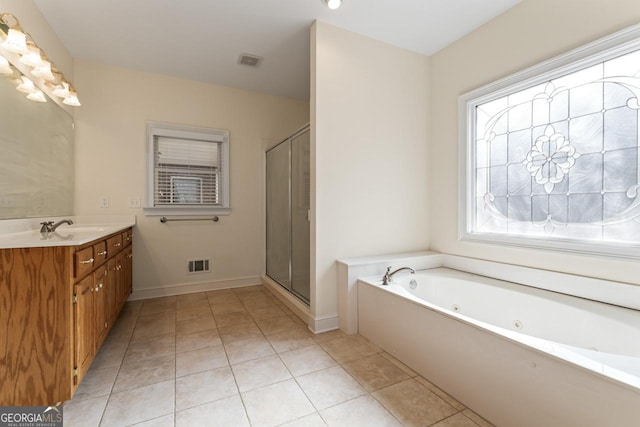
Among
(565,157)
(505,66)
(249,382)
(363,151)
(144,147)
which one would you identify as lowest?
(249,382)

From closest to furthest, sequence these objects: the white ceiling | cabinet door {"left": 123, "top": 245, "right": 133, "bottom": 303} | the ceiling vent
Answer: the white ceiling, cabinet door {"left": 123, "top": 245, "right": 133, "bottom": 303}, the ceiling vent

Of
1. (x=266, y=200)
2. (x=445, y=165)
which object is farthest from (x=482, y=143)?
(x=266, y=200)

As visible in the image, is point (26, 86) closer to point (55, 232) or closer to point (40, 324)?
point (55, 232)

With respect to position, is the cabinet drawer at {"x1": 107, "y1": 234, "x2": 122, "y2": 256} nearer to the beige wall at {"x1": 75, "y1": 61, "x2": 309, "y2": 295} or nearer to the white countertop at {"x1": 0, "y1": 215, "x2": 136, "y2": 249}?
the white countertop at {"x1": 0, "y1": 215, "x2": 136, "y2": 249}

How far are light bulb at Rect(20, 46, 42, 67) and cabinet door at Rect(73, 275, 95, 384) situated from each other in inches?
58.4

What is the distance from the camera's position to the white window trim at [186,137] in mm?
2992

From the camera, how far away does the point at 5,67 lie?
162 centimetres

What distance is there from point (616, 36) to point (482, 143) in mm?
952

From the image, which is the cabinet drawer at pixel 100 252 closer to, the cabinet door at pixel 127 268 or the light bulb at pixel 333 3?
the cabinet door at pixel 127 268

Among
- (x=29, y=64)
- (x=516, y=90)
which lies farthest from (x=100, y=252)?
(x=516, y=90)

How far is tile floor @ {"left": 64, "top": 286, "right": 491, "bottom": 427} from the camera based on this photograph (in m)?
1.30

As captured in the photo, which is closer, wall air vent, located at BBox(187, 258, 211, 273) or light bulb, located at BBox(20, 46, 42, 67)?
light bulb, located at BBox(20, 46, 42, 67)

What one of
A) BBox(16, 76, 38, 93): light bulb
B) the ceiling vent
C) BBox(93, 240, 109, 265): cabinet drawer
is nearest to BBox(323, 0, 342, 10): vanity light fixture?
the ceiling vent

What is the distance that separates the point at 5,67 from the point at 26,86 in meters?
0.23
